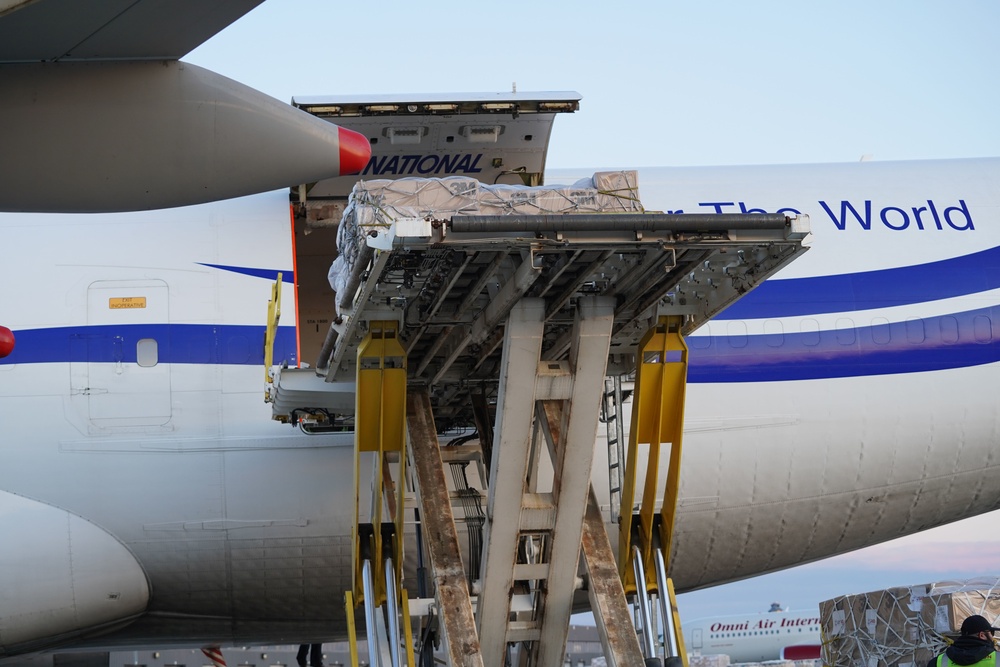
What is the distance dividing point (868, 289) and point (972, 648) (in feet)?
17.8

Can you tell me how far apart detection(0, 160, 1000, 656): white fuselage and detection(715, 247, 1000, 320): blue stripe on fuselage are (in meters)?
0.02

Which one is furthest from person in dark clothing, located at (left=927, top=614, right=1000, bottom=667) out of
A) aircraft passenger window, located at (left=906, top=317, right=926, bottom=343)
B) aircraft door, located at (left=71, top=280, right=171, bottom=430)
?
aircraft door, located at (left=71, top=280, right=171, bottom=430)

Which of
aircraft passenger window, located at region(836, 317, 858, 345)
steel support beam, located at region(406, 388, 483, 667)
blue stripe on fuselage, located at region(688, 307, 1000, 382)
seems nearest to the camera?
steel support beam, located at region(406, 388, 483, 667)

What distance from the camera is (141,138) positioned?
217 inches

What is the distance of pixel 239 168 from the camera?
568 centimetres

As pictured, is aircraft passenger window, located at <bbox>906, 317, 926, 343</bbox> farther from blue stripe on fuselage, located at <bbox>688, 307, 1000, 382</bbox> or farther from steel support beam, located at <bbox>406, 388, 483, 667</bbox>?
steel support beam, located at <bbox>406, 388, 483, 667</bbox>

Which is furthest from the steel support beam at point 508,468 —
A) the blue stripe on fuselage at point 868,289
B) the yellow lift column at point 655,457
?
the blue stripe on fuselage at point 868,289

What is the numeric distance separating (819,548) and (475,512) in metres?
4.43

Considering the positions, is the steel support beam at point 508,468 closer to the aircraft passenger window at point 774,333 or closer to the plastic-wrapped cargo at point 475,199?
the plastic-wrapped cargo at point 475,199

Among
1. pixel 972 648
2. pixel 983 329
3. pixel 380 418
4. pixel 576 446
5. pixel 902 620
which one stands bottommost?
pixel 902 620

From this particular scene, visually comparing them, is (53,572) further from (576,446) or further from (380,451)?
(576,446)

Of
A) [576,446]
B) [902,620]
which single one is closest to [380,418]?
[576,446]

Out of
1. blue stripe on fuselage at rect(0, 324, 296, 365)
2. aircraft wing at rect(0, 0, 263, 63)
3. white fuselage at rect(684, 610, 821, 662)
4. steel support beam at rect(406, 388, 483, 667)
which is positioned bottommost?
white fuselage at rect(684, 610, 821, 662)

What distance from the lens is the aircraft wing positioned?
4797 mm
